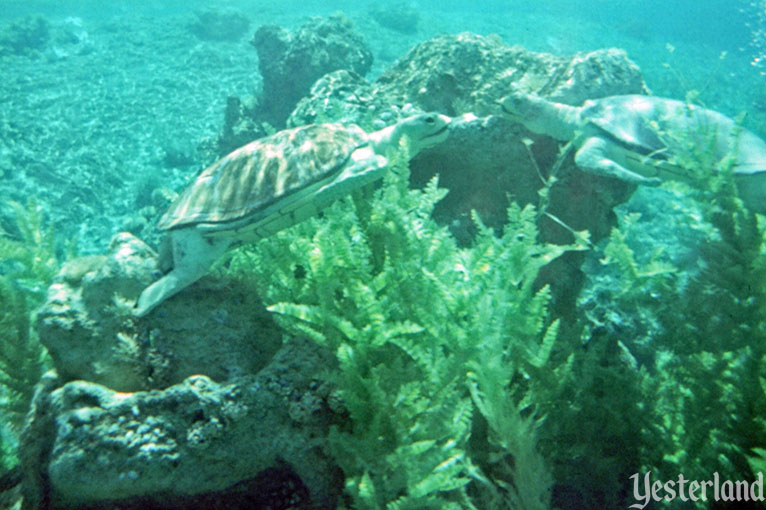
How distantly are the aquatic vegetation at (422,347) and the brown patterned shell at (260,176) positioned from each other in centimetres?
37

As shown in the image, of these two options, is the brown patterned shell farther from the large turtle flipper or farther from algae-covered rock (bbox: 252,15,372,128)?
algae-covered rock (bbox: 252,15,372,128)

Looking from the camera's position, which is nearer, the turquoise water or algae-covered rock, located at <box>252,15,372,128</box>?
the turquoise water

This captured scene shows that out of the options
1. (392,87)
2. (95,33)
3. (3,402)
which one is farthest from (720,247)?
(95,33)

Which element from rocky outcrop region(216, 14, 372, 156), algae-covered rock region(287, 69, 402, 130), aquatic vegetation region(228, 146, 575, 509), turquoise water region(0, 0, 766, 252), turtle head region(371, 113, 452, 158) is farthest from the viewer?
rocky outcrop region(216, 14, 372, 156)

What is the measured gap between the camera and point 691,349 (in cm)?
260

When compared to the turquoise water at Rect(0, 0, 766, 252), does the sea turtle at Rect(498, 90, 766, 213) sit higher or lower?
lower

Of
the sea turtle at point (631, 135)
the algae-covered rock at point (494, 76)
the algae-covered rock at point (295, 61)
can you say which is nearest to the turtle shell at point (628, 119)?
the sea turtle at point (631, 135)

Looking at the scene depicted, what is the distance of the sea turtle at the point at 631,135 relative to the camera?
390 cm

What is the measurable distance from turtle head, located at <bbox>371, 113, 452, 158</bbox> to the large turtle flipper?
1529 millimetres

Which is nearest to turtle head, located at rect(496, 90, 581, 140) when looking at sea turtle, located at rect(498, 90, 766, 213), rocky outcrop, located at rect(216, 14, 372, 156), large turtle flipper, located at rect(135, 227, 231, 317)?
sea turtle, located at rect(498, 90, 766, 213)

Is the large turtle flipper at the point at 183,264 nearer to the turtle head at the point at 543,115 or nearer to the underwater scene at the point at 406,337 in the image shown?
the underwater scene at the point at 406,337

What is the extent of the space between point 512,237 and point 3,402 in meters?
4.52

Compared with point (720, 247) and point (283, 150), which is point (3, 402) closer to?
point (283, 150)

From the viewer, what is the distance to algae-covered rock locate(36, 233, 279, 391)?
2582 mm
